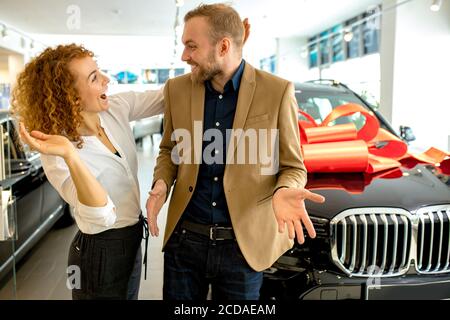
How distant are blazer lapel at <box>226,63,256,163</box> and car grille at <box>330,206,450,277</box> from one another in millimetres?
657

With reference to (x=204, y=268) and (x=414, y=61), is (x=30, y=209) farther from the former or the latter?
(x=414, y=61)

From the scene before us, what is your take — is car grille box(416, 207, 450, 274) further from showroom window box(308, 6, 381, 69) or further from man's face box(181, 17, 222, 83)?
showroom window box(308, 6, 381, 69)

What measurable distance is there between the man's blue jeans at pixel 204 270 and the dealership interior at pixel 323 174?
0.40 m

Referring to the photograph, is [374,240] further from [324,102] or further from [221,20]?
[324,102]

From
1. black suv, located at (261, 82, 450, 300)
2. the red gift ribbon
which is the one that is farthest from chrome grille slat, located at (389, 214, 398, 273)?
the red gift ribbon

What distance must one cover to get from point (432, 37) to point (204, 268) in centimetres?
486

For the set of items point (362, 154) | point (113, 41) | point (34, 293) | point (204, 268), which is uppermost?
point (113, 41)

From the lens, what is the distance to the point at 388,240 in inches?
63.9

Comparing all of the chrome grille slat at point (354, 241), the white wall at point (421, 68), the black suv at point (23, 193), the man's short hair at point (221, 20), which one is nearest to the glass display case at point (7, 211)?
the black suv at point (23, 193)

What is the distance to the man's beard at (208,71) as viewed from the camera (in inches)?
46.5

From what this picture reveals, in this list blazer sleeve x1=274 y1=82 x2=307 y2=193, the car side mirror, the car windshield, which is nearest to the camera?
blazer sleeve x1=274 y1=82 x2=307 y2=193

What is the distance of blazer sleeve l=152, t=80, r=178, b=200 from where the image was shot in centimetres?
131

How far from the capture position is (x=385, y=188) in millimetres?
1790

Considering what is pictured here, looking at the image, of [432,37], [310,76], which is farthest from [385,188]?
[310,76]
